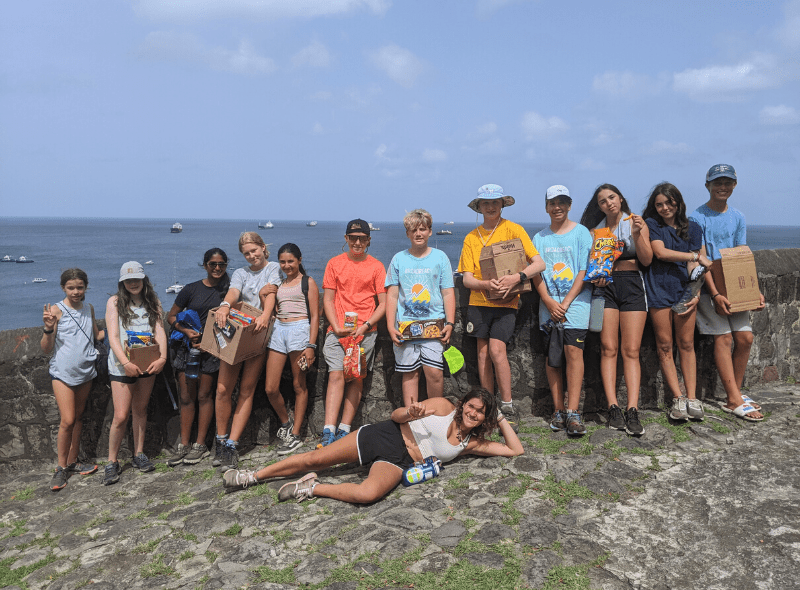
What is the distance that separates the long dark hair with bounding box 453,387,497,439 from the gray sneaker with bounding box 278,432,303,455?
175cm

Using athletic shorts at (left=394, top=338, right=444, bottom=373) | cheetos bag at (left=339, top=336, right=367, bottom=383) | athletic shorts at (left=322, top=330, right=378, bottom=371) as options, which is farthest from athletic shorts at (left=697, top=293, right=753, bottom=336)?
cheetos bag at (left=339, top=336, right=367, bottom=383)

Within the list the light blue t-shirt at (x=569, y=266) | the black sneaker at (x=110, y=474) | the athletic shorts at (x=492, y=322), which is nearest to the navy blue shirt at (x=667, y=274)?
the light blue t-shirt at (x=569, y=266)

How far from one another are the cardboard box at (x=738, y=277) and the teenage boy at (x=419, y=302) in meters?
2.50

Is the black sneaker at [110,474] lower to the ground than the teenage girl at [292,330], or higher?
lower

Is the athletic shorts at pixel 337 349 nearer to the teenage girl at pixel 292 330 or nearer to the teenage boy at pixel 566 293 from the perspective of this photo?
the teenage girl at pixel 292 330

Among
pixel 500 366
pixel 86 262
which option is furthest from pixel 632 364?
pixel 86 262

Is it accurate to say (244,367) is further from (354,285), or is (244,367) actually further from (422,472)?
(422,472)

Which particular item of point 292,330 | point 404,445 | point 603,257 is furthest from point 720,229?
point 292,330

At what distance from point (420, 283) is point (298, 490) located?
202 cm

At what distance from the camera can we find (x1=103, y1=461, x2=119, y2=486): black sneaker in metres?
5.16

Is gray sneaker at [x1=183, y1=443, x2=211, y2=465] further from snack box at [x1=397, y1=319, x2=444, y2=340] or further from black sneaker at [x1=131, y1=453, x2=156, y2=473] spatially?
snack box at [x1=397, y1=319, x2=444, y2=340]

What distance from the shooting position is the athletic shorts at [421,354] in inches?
203

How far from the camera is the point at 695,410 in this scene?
5.15 m

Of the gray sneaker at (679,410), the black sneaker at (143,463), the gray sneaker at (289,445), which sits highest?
the gray sneaker at (679,410)
